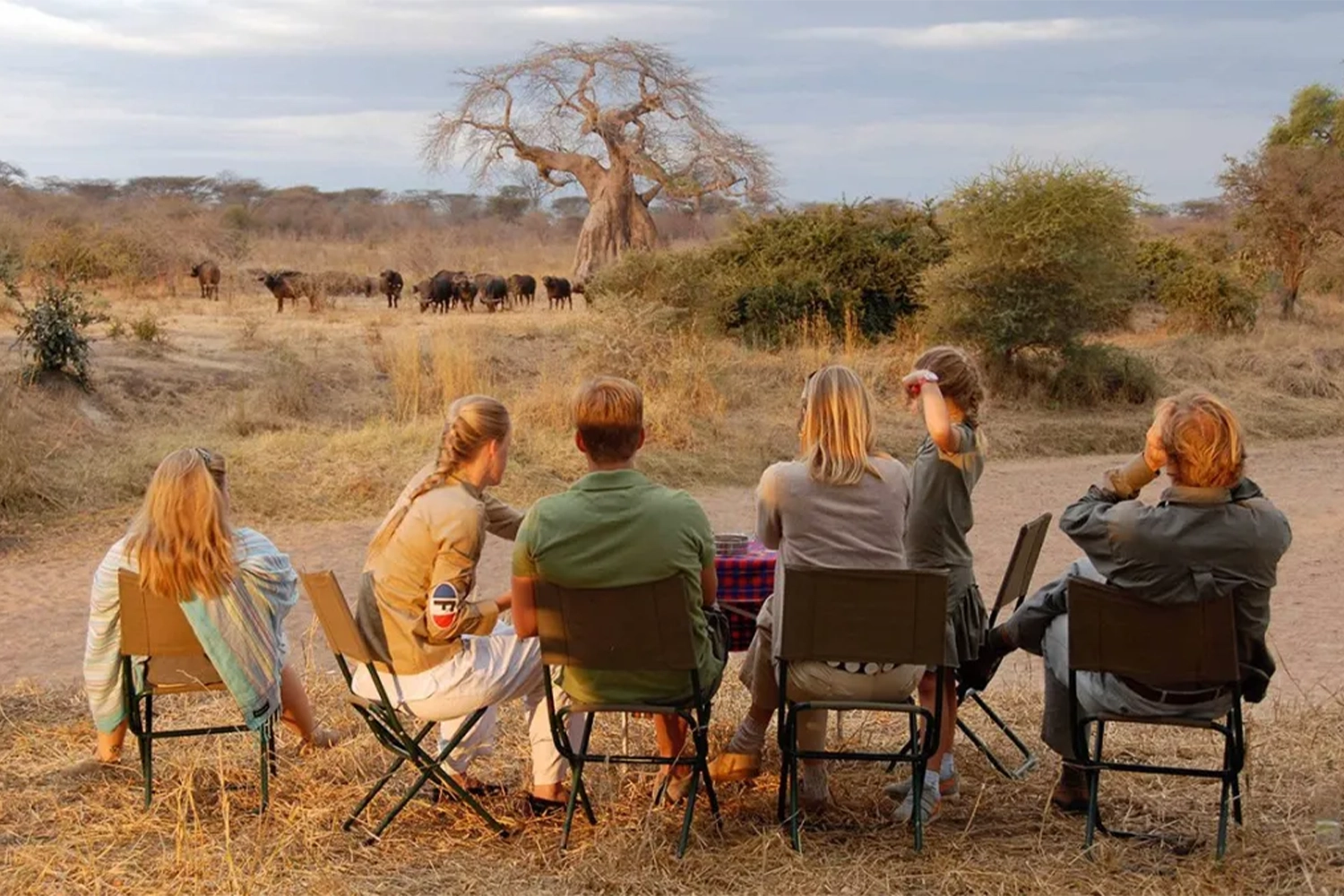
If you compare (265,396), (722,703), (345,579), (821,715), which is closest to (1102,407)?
(265,396)

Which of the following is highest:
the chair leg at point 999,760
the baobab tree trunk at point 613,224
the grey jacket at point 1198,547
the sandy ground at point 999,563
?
the baobab tree trunk at point 613,224

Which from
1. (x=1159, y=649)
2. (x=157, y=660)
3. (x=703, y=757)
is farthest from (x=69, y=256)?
(x=1159, y=649)

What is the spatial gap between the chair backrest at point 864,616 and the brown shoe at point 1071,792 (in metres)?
0.71

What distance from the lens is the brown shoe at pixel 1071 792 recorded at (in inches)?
164

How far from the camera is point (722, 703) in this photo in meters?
5.55

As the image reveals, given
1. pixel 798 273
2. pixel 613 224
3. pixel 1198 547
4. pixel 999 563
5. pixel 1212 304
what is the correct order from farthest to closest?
1. pixel 613 224
2. pixel 1212 304
3. pixel 798 273
4. pixel 999 563
5. pixel 1198 547

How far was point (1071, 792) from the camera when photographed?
13.7ft

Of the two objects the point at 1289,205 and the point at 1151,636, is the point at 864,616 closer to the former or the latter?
the point at 1151,636

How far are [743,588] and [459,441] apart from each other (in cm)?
118

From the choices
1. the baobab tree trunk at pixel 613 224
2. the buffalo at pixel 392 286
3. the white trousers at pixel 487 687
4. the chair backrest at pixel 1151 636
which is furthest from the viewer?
the baobab tree trunk at pixel 613 224

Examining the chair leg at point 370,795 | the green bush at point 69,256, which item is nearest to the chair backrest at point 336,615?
the chair leg at point 370,795

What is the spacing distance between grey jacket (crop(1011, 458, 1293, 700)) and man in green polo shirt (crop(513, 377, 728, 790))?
0.97 meters

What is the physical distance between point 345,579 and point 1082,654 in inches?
220

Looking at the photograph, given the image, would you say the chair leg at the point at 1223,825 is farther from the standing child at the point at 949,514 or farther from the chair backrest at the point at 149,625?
the chair backrest at the point at 149,625
